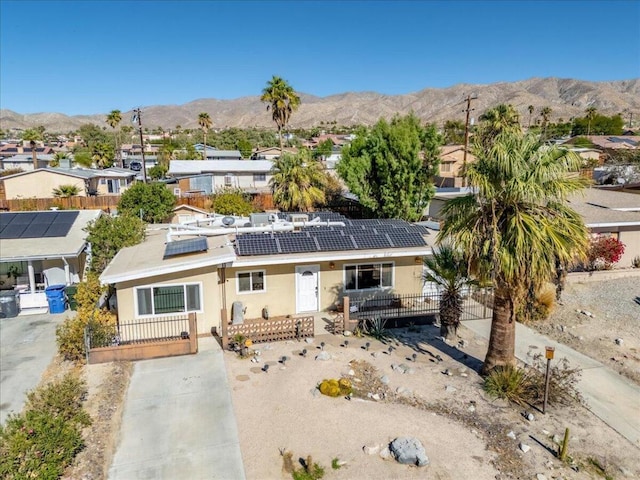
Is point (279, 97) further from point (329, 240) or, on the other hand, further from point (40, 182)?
point (329, 240)

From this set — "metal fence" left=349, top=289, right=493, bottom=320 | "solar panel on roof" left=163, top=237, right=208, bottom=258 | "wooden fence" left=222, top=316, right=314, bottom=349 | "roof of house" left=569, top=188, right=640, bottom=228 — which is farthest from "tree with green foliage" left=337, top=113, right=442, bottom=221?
"wooden fence" left=222, top=316, right=314, bottom=349

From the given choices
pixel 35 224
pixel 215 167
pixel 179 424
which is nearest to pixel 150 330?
pixel 179 424

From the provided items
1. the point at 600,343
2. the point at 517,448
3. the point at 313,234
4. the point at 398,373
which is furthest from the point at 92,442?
the point at 600,343

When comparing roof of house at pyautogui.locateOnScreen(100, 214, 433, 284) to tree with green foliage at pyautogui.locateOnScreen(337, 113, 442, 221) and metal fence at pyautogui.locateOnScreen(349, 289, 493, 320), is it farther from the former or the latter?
tree with green foliage at pyautogui.locateOnScreen(337, 113, 442, 221)

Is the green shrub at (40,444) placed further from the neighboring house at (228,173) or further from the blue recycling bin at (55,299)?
the neighboring house at (228,173)

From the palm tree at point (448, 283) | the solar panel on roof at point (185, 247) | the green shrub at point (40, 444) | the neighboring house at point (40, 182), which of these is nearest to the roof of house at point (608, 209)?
the palm tree at point (448, 283)

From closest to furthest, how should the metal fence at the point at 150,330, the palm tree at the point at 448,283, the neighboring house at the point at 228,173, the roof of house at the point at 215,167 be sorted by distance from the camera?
the palm tree at the point at 448,283, the metal fence at the point at 150,330, the roof of house at the point at 215,167, the neighboring house at the point at 228,173

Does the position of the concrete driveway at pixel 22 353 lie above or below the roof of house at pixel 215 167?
below

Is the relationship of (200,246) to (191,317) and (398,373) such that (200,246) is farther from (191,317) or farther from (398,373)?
(398,373)
